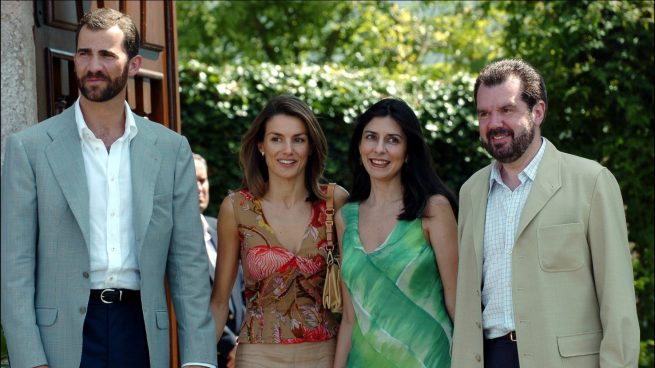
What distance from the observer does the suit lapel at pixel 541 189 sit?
12.0ft

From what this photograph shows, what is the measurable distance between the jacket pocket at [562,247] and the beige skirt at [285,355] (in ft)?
3.80

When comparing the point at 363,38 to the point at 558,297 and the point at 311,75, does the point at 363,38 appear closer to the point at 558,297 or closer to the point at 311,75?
the point at 311,75

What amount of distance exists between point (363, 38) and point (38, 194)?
13.0 metres

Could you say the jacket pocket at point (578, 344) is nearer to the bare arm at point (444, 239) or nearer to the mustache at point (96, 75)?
the bare arm at point (444, 239)

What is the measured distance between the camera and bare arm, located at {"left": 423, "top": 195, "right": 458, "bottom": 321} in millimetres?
4234

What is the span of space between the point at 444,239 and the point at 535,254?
26.7 inches

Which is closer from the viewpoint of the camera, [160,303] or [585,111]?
[160,303]

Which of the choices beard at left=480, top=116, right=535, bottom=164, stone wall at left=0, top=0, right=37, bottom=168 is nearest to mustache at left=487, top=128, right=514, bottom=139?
beard at left=480, top=116, right=535, bottom=164

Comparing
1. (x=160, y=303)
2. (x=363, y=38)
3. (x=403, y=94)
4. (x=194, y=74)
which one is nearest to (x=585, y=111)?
(x=403, y=94)

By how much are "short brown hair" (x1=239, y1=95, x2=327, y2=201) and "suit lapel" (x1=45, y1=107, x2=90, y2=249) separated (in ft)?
3.09

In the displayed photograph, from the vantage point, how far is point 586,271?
358 cm

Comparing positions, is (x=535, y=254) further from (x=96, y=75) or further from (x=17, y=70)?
(x=17, y=70)

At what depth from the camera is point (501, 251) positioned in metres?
3.76

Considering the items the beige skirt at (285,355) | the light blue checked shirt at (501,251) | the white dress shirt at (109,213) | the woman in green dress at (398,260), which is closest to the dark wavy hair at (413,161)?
the woman in green dress at (398,260)
